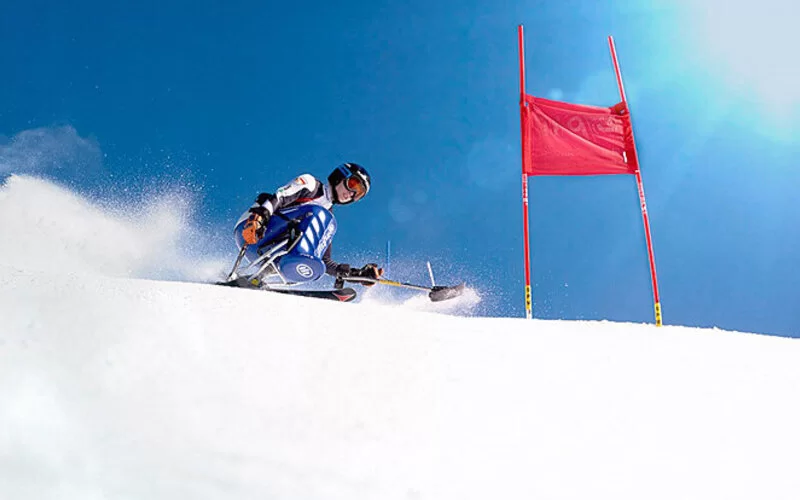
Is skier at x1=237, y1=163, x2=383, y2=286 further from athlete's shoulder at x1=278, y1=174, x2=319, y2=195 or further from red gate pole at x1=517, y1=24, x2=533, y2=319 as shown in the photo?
red gate pole at x1=517, y1=24, x2=533, y2=319

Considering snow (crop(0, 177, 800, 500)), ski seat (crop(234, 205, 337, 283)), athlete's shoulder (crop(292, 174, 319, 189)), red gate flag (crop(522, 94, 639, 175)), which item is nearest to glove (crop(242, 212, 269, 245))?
ski seat (crop(234, 205, 337, 283))

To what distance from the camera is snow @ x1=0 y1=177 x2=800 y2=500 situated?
45.6 inches

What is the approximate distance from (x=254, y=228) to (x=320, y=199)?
0.85 meters

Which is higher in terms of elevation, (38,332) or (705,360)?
(705,360)

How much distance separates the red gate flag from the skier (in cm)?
174

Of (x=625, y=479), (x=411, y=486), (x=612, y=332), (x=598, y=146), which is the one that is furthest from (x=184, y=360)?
(x=598, y=146)

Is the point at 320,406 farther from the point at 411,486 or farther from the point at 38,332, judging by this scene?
the point at 38,332

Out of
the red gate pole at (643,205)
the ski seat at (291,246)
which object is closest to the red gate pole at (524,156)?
the red gate pole at (643,205)

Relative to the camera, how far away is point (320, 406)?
1.53m

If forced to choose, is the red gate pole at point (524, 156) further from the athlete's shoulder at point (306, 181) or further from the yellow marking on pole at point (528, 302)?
the athlete's shoulder at point (306, 181)

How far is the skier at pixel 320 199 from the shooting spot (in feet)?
14.8

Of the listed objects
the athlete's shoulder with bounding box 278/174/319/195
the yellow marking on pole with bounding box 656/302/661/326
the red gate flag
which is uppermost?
the red gate flag

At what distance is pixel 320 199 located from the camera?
5.08 metres

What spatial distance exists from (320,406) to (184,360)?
0.44 m
